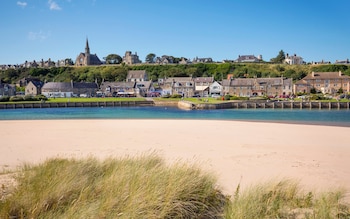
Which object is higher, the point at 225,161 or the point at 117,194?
the point at 117,194

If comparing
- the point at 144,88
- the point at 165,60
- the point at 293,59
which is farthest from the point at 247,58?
the point at 144,88

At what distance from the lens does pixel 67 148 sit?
14.1 meters

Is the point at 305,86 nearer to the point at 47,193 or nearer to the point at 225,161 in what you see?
the point at 225,161

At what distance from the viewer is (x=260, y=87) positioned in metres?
78.4

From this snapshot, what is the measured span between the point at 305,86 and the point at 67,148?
251 ft

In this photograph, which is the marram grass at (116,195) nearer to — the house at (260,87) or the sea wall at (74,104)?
the sea wall at (74,104)

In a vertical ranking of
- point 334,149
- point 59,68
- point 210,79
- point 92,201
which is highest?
point 59,68

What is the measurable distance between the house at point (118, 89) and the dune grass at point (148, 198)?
3179 inches

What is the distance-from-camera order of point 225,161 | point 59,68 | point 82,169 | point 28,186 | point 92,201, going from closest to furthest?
point 92,201
point 28,186
point 82,169
point 225,161
point 59,68

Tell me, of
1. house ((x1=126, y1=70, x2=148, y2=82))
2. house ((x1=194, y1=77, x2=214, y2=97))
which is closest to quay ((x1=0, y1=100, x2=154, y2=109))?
house ((x1=194, y1=77, x2=214, y2=97))

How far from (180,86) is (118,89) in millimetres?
19204

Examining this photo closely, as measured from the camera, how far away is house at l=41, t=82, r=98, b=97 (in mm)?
87500

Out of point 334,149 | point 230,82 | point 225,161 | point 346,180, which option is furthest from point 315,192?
point 230,82

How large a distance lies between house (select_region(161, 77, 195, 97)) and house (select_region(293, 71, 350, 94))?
28.1m
